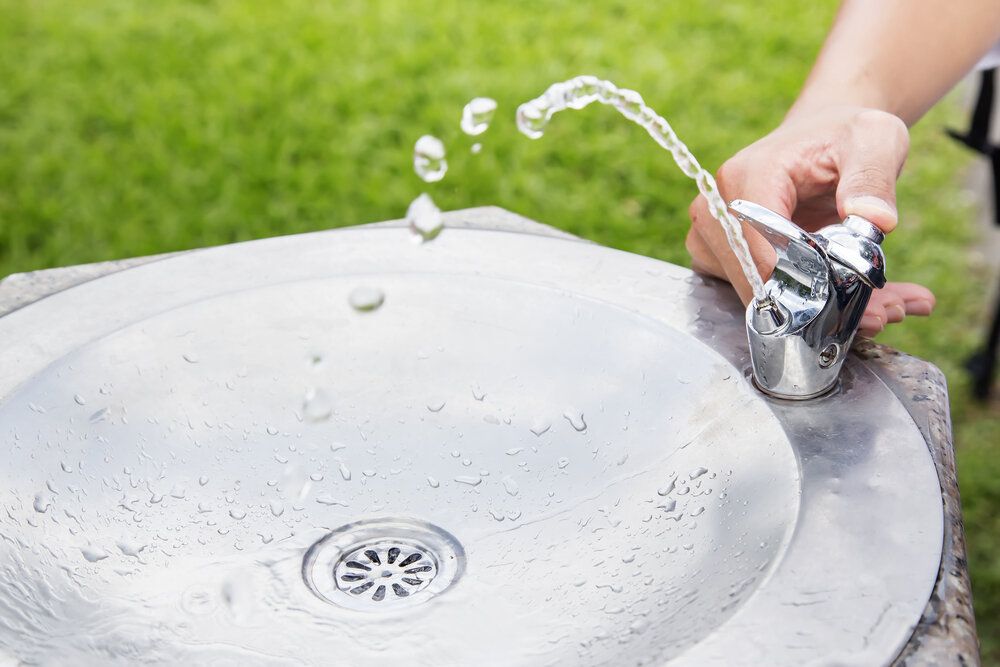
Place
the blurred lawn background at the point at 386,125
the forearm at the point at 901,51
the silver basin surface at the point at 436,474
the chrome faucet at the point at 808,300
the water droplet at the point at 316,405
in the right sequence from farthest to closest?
the blurred lawn background at the point at 386,125, the forearm at the point at 901,51, the water droplet at the point at 316,405, the chrome faucet at the point at 808,300, the silver basin surface at the point at 436,474

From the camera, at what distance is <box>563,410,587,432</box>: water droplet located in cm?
137

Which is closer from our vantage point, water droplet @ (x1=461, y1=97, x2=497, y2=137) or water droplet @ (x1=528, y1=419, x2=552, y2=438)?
water droplet @ (x1=461, y1=97, x2=497, y2=137)

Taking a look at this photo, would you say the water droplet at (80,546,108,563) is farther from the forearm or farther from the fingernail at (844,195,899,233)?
the forearm

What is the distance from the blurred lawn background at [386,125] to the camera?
355cm

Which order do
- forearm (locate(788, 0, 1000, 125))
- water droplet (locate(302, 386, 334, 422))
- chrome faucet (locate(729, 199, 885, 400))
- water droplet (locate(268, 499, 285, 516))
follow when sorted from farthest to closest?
forearm (locate(788, 0, 1000, 125)) → water droplet (locate(302, 386, 334, 422)) → water droplet (locate(268, 499, 285, 516)) → chrome faucet (locate(729, 199, 885, 400))

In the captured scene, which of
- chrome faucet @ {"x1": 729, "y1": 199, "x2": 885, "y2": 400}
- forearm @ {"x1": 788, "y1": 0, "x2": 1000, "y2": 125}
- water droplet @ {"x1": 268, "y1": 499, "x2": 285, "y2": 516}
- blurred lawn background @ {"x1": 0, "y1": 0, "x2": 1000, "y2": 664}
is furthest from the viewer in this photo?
blurred lawn background @ {"x1": 0, "y1": 0, "x2": 1000, "y2": 664}

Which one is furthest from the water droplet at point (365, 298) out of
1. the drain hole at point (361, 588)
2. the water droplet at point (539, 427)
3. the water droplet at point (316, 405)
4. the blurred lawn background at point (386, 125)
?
the blurred lawn background at point (386, 125)

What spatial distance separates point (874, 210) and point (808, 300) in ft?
0.39

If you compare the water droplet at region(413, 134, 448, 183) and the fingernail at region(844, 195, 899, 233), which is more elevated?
the water droplet at region(413, 134, 448, 183)

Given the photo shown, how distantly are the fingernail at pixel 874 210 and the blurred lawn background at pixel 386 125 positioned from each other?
5.98ft

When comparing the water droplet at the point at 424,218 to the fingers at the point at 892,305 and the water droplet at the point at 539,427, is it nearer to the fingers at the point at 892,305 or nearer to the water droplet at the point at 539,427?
the water droplet at the point at 539,427

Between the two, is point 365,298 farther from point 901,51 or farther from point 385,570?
point 901,51

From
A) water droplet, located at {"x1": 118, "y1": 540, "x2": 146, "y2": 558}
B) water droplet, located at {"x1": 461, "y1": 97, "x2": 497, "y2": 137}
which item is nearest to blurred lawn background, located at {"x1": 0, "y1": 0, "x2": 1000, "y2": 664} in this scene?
water droplet, located at {"x1": 461, "y1": 97, "x2": 497, "y2": 137}

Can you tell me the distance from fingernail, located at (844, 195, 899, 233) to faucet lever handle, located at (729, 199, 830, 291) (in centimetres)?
8
